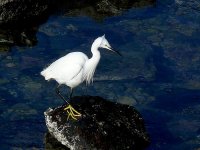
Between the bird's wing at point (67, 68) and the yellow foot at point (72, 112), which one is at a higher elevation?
the bird's wing at point (67, 68)

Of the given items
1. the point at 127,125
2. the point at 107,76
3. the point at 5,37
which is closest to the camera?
the point at 127,125

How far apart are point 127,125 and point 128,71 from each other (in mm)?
2820

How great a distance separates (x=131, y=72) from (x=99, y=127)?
10.1ft

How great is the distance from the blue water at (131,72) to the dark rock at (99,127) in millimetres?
530

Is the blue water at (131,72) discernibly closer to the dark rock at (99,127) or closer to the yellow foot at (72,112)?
the dark rock at (99,127)

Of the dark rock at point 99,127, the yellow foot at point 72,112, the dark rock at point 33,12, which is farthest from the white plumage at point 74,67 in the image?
the dark rock at point 33,12

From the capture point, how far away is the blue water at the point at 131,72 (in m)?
10.4

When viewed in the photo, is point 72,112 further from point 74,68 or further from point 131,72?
point 131,72

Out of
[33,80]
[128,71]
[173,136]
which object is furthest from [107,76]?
[173,136]

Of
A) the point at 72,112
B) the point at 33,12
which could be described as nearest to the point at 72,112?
the point at 72,112

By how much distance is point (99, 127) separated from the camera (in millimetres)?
9312

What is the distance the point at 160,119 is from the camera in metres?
10.7

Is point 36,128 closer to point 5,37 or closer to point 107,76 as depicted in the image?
point 107,76

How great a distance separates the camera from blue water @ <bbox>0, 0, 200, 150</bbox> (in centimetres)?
1037
